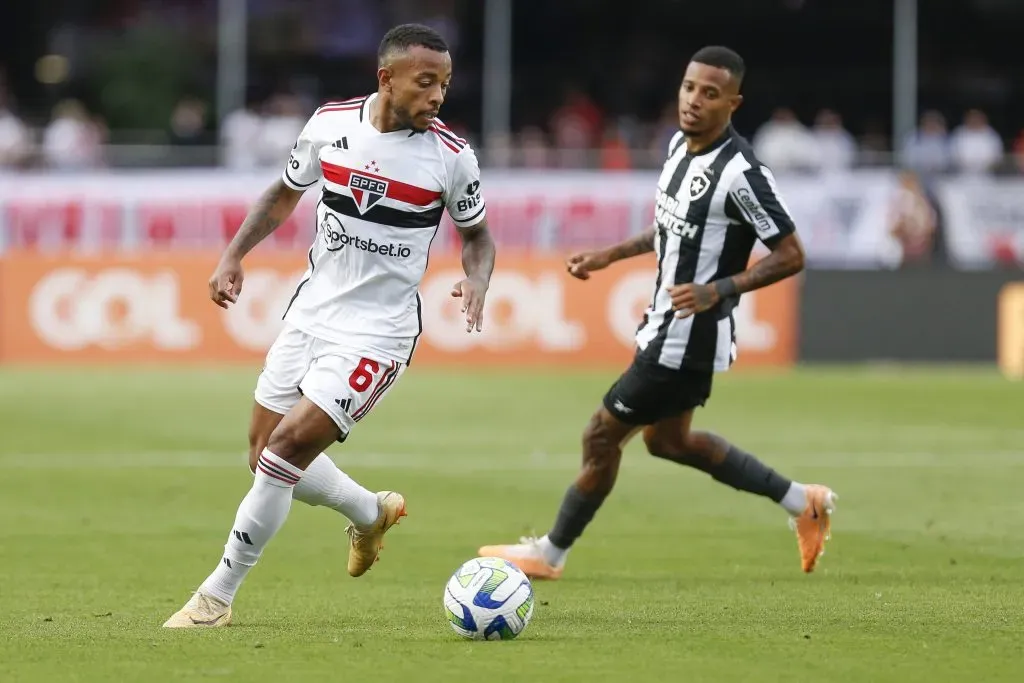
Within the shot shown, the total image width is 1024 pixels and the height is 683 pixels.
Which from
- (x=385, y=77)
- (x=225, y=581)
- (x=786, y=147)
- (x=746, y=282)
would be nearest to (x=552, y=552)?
(x=746, y=282)

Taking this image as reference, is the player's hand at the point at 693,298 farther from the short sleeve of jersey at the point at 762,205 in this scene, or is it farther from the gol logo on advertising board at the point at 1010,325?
the gol logo on advertising board at the point at 1010,325

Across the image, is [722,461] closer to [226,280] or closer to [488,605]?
[488,605]

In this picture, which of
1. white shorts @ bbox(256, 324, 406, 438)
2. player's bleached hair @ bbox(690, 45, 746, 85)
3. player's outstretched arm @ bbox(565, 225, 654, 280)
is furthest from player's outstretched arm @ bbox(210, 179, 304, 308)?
player's bleached hair @ bbox(690, 45, 746, 85)

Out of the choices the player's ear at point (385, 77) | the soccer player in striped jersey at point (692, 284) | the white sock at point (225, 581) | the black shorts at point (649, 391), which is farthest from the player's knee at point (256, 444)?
the black shorts at point (649, 391)

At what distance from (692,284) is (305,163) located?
6.14ft

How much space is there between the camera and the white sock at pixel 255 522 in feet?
23.2

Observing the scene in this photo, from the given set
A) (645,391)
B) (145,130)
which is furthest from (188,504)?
(145,130)

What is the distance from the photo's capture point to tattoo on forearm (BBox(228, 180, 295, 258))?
750 centimetres

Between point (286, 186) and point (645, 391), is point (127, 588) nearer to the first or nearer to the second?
point (286, 186)

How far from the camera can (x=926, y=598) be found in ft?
25.8

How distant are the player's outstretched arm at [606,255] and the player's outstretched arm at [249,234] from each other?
163cm

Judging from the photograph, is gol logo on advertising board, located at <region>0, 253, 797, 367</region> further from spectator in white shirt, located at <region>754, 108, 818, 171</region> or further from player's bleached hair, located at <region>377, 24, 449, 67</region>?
player's bleached hair, located at <region>377, 24, 449, 67</region>

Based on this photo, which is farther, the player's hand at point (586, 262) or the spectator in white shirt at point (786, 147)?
the spectator in white shirt at point (786, 147)

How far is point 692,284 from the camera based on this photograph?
8164mm
